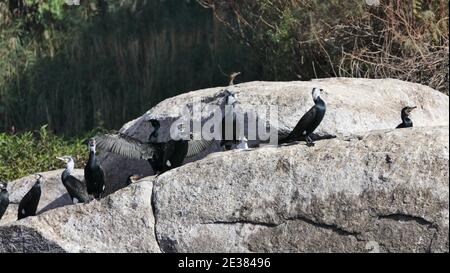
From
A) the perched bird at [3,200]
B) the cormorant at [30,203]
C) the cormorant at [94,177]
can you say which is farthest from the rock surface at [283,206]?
the perched bird at [3,200]

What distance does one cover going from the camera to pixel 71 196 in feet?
39.5

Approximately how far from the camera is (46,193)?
42.6 ft

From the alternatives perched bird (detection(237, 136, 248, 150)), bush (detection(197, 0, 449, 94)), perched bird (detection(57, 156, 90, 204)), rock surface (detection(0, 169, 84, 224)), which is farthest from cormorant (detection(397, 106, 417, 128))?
rock surface (detection(0, 169, 84, 224))

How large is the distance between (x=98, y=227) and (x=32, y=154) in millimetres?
4201

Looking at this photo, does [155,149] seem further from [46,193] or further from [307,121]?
[307,121]

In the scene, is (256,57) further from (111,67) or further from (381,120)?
(381,120)

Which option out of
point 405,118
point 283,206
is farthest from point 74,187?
point 405,118

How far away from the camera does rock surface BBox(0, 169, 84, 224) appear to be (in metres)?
12.9

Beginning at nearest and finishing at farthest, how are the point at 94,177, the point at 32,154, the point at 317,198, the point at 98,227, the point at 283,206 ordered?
the point at 317,198 < the point at 283,206 < the point at 98,227 < the point at 94,177 < the point at 32,154

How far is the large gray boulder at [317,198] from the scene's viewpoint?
9461 mm

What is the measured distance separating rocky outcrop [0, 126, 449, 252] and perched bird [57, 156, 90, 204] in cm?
146

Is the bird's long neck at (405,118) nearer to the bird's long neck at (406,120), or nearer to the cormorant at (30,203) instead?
the bird's long neck at (406,120)

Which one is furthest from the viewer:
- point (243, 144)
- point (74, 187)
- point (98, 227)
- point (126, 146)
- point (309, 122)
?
point (74, 187)
